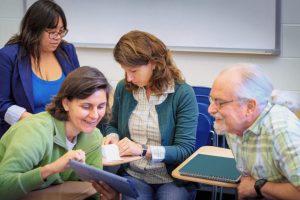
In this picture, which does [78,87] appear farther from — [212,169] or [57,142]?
[212,169]

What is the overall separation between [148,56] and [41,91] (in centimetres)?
72

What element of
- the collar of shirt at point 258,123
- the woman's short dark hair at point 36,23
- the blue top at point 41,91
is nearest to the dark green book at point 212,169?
the collar of shirt at point 258,123

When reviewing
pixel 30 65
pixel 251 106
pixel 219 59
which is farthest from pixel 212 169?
pixel 219 59

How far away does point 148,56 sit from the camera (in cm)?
223

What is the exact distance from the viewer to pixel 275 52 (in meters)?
3.29

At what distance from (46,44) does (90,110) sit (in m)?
0.94

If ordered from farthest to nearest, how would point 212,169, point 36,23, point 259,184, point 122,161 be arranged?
point 36,23, point 122,161, point 212,169, point 259,184

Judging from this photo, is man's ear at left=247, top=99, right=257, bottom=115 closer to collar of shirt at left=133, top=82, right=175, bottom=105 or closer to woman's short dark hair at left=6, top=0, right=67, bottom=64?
collar of shirt at left=133, top=82, right=175, bottom=105

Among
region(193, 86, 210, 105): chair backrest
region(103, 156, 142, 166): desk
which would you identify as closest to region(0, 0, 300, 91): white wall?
region(193, 86, 210, 105): chair backrest

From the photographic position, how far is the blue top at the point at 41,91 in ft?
8.29

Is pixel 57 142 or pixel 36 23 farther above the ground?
pixel 36 23

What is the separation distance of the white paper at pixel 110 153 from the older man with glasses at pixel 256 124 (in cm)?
59

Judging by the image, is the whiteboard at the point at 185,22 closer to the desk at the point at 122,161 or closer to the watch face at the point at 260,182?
the desk at the point at 122,161

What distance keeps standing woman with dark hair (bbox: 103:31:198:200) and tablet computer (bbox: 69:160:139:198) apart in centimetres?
60
